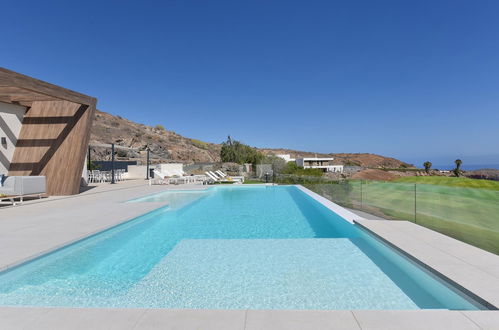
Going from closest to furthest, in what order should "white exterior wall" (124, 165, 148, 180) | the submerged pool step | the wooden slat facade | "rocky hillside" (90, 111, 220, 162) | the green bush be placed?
the submerged pool step → the wooden slat facade → the green bush → "white exterior wall" (124, 165, 148, 180) → "rocky hillside" (90, 111, 220, 162)

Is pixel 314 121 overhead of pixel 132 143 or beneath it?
overhead

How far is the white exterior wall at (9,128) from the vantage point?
9312 mm

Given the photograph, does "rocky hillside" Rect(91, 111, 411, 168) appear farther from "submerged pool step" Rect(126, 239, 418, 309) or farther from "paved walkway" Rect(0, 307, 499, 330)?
"paved walkway" Rect(0, 307, 499, 330)

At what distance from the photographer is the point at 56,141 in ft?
31.0

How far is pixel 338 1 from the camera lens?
13938mm

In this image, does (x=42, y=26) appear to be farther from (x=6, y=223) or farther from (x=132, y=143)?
(x=132, y=143)

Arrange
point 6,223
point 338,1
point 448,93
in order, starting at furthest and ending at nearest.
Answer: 1. point 448,93
2. point 338,1
3. point 6,223

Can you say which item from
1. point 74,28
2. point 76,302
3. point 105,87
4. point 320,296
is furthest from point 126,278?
point 105,87

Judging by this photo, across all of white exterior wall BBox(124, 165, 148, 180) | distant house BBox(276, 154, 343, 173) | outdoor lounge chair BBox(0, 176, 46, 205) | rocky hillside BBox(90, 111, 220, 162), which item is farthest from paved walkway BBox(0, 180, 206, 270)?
distant house BBox(276, 154, 343, 173)

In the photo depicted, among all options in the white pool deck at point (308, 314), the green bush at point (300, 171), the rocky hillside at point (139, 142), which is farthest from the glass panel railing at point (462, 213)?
the rocky hillside at point (139, 142)

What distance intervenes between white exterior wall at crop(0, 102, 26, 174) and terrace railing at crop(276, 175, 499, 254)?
11962mm

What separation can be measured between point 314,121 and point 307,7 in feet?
78.6

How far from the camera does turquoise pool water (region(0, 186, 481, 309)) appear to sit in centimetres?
274

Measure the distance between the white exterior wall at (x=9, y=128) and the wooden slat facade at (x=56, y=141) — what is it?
14 cm
